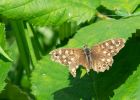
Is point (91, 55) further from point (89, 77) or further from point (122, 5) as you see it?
point (122, 5)

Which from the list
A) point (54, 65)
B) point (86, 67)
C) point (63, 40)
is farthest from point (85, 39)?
point (63, 40)

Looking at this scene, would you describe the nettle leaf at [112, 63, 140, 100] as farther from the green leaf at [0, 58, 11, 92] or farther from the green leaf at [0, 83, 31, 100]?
the green leaf at [0, 83, 31, 100]

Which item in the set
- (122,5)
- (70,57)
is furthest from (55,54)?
(122,5)

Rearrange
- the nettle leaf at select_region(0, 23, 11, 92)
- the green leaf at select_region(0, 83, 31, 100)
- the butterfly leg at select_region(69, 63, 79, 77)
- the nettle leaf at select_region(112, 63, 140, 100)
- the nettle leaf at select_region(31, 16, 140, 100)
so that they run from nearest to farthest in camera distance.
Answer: the butterfly leg at select_region(69, 63, 79, 77) < the nettle leaf at select_region(112, 63, 140, 100) < the nettle leaf at select_region(31, 16, 140, 100) < the nettle leaf at select_region(0, 23, 11, 92) < the green leaf at select_region(0, 83, 31, 100)

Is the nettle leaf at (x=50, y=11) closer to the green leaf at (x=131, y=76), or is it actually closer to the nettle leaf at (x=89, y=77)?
the nettle leaf at (x=89, y=77)

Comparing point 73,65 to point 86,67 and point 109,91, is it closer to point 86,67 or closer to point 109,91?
point 86,67

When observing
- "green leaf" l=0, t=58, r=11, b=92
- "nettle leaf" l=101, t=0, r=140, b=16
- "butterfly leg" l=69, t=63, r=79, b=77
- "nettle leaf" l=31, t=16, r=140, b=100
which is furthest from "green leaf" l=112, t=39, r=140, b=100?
"green leaf" l=0, t=58, r=11, b=92

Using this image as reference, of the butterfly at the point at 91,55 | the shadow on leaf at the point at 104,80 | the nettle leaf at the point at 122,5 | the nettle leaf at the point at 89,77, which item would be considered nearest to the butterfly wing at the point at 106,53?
the butterfly at the point at 91,55
